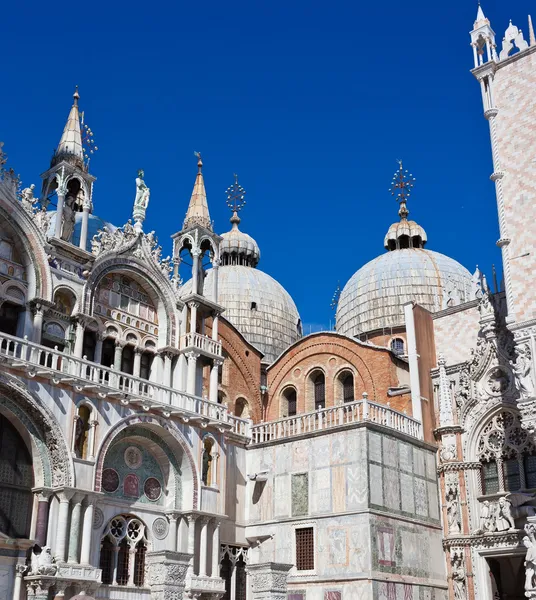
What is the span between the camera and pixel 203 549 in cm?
2064

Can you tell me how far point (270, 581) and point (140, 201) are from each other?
11859mm

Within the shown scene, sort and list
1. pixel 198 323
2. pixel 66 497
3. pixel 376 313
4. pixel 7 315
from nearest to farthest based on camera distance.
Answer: pixel 66 497, pixel 7 315, pixel 198 323, pixel 376 313

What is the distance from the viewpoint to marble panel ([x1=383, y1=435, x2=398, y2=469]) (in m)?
21.6

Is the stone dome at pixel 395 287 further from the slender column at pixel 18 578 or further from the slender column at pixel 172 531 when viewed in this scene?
the slender column at pixel 18 578

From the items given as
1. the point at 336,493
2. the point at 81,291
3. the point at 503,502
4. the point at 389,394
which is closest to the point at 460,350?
the point at 389,394

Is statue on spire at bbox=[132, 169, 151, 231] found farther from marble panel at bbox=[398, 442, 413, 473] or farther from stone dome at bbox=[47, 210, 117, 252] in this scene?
marble panel at bbox=[398, 442, 413, 473]

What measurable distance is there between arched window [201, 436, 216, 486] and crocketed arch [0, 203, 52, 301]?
5.74m

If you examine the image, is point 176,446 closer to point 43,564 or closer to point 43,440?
point 43,440

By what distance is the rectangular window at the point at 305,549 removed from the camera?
21.0 meters

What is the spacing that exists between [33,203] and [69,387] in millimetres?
5227

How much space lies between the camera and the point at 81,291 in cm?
2150

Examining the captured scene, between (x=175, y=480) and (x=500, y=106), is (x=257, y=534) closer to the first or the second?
(x=175, y=480)

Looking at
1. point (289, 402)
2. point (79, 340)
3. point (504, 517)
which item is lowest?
point (504, 517)

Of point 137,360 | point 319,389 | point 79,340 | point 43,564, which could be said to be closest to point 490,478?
point 319,389
